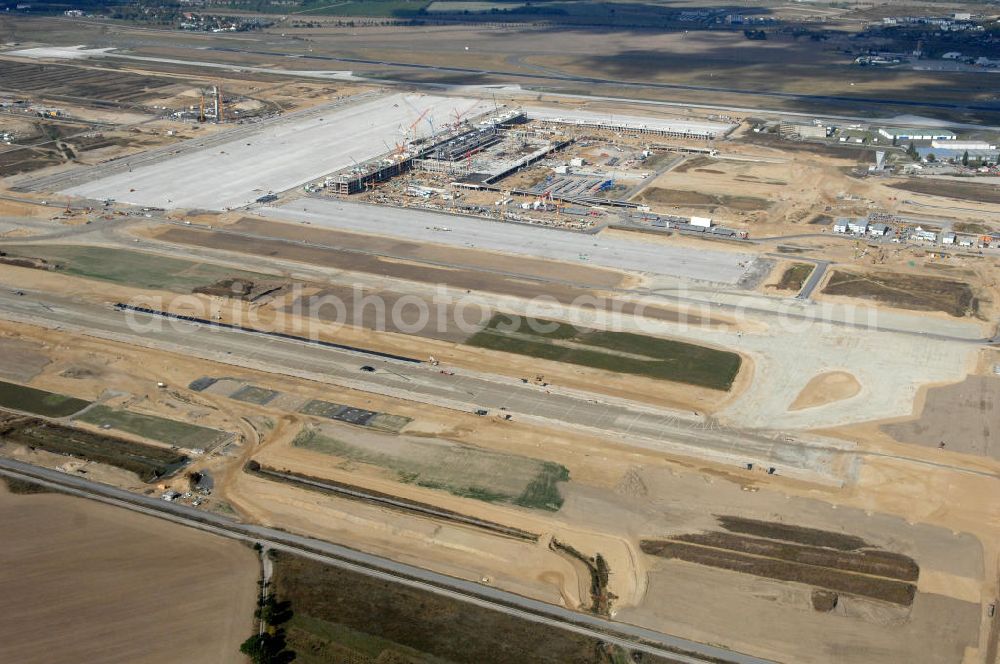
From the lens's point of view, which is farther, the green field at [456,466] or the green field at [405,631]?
the green field at [456,466]

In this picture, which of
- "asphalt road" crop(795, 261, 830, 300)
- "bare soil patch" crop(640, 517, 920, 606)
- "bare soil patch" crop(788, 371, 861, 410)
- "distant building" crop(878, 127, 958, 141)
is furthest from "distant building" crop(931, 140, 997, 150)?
"bare soil patch" crop(640, 517, 920, 606)

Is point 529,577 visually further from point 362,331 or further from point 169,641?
point 362,331

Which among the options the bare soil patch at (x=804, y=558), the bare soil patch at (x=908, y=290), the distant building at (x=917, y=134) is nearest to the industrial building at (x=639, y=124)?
the distant building at (x=917, y=134)

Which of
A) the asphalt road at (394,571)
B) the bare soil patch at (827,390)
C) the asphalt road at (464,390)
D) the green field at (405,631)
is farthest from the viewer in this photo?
the bare soil patch at (827,390)

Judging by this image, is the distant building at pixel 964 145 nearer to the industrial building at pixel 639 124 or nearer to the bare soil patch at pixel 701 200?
the industrial building at pixel 639 124

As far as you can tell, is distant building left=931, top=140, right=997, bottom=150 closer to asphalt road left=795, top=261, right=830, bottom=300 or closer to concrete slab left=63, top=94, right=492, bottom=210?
asphalt road left=795, top=261, right=830, bottom=300

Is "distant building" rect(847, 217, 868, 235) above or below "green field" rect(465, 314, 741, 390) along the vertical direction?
above

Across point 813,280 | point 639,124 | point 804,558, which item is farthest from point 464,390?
point 639,124
